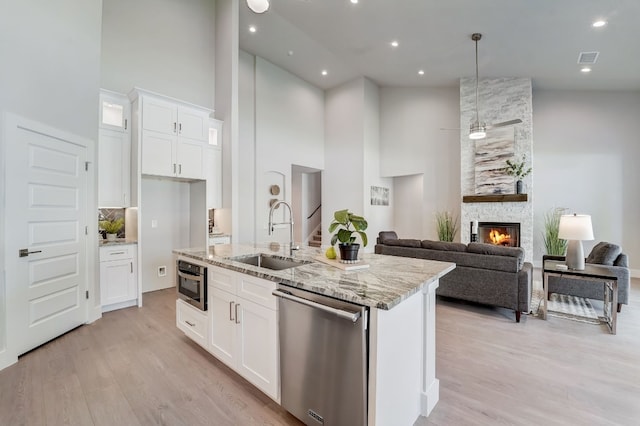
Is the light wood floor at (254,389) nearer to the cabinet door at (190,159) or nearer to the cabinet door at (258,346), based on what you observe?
the cabinet door at (258,346)

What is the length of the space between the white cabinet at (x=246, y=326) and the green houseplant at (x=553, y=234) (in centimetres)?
656

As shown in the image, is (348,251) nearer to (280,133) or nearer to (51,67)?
(51,67)

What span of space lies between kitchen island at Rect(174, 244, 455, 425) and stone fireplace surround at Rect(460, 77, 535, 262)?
485 cm

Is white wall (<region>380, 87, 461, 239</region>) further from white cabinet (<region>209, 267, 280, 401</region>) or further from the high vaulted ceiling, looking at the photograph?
white cabinet (<region>209, 267, 280, 401</region>)

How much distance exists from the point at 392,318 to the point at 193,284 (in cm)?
195

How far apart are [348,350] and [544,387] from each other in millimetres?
1856

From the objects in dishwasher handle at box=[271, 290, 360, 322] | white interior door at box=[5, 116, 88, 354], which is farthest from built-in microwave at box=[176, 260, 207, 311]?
white interior door at box=[5, 116, 88, 354]

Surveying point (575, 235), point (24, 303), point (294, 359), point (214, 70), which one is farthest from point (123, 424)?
point (214, 70)

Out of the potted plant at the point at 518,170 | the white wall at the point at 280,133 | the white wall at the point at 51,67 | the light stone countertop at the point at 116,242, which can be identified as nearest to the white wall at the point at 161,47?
the white wall at the point at 51,67

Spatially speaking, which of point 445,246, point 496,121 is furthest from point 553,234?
point 445,246

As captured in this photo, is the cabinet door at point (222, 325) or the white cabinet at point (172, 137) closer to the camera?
the cabinet door at point (222, 325)

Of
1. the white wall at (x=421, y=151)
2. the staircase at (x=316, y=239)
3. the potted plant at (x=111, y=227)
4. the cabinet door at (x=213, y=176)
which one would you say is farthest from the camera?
the staircase at (x=316, y=239)

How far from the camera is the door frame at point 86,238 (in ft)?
8.11

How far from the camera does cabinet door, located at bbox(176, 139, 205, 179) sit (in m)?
4.45
